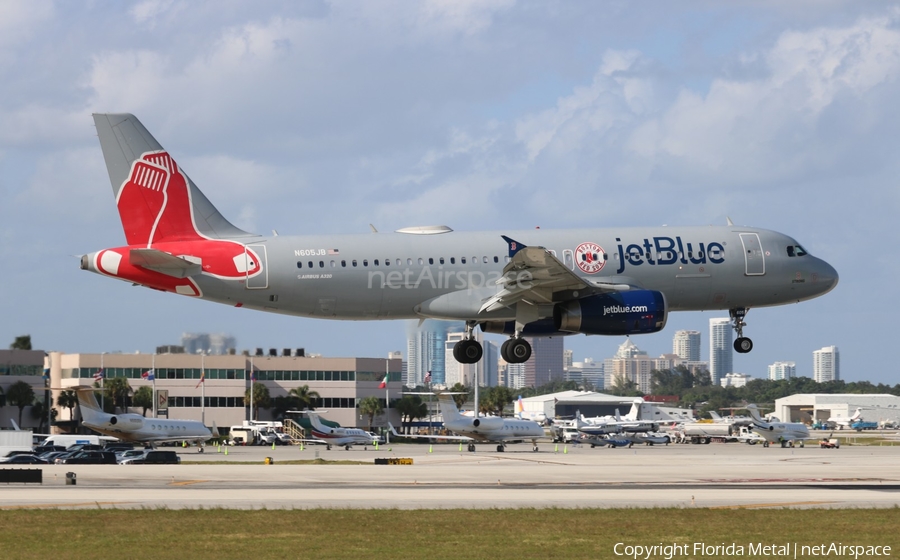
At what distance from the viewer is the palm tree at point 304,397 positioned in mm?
170750

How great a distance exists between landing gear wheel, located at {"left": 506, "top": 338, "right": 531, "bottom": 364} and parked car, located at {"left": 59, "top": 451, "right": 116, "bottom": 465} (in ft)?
115

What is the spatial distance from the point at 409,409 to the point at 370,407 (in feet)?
24.4

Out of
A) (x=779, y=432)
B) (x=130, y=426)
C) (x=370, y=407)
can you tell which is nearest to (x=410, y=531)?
(x=130, y=426)

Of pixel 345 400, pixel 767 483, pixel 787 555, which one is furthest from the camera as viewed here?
pixel 345 400

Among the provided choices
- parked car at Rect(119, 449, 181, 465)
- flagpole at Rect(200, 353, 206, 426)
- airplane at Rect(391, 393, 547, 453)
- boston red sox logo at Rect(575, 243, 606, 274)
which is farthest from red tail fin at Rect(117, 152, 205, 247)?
flagpole at Rect(200, 353, 206, 426)

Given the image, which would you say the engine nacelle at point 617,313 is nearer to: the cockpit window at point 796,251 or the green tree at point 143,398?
the cockpit window at point 796,251

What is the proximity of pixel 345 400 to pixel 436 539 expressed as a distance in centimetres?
14623

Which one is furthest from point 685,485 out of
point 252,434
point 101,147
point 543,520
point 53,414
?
point 53,414

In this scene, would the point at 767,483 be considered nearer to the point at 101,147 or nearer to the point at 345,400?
the point at 101,147

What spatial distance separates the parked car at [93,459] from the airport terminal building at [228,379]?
6377cm

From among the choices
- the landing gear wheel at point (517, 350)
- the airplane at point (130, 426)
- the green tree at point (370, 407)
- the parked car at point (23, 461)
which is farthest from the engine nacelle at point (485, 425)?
the landing gear wheel at point (517, 350)

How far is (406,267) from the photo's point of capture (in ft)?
158

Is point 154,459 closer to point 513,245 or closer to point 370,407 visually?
point 513,245

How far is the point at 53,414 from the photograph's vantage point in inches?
5965
